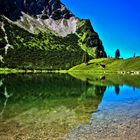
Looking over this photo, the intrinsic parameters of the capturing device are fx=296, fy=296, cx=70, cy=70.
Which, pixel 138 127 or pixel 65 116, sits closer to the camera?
pixel 138 127

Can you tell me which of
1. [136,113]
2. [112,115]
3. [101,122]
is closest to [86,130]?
[101,122]

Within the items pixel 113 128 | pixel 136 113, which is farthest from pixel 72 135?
pixel 136 113

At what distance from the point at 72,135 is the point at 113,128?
4844mm

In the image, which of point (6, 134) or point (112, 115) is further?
point (112, 115)

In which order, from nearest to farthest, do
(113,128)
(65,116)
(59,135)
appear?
(59,135) < (113,128) < (65,116)

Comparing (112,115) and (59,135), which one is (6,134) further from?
(112,115)

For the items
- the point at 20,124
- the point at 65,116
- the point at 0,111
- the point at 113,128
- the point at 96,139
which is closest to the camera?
the point at 96,139

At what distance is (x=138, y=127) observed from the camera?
29.3 meters

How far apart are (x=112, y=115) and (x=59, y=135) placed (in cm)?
1231

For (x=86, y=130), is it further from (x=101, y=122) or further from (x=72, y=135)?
(x=101, y=122)

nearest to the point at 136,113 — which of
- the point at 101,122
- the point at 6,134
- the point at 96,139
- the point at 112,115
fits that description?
the point at 112,115

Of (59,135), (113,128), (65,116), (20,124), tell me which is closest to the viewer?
(59,135)

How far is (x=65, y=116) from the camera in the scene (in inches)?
1453

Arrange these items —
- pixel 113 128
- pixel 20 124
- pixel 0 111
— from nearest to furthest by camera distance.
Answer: pixel 113 128 < pixel 20 124 < pixel 0 111
